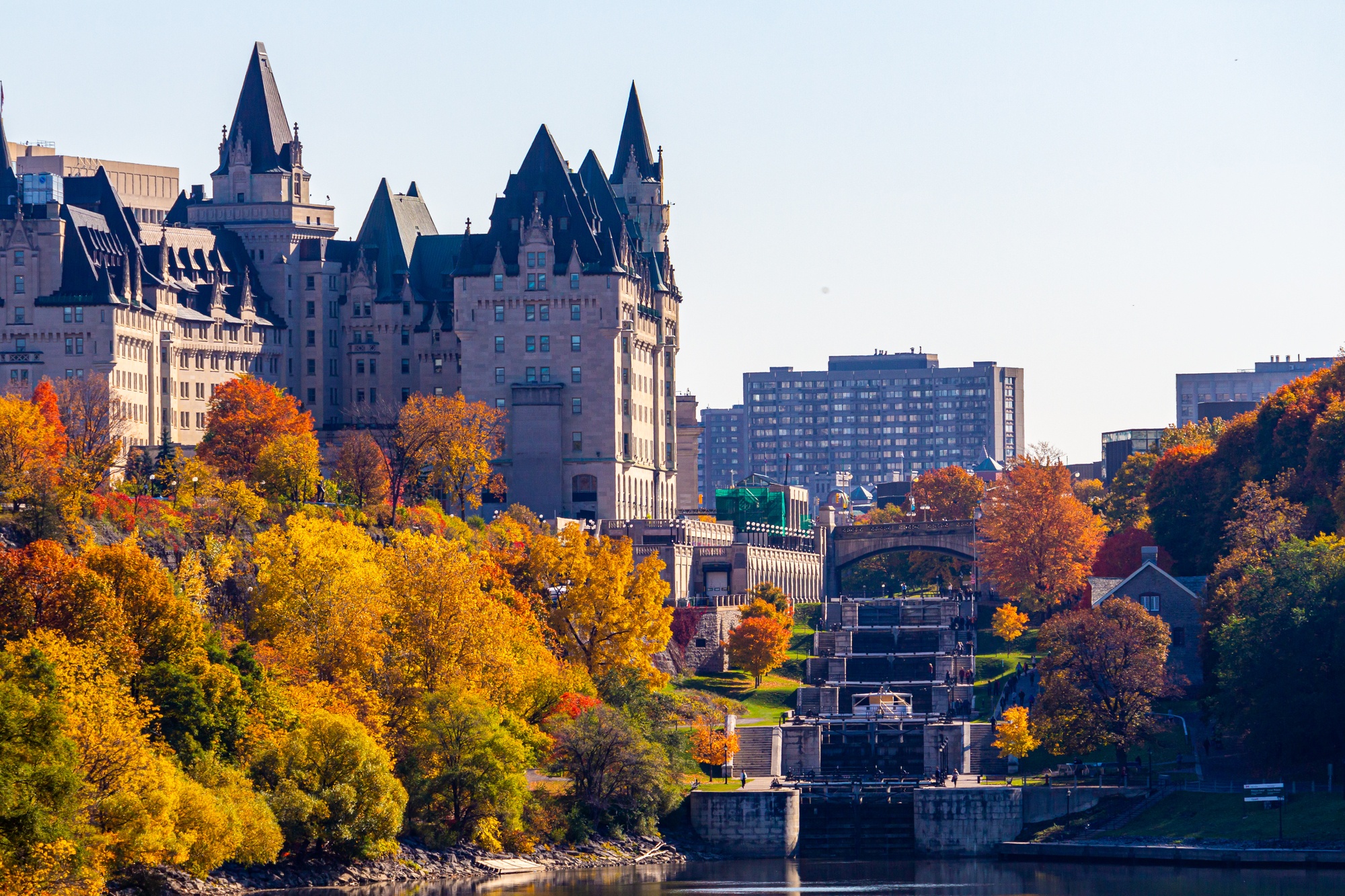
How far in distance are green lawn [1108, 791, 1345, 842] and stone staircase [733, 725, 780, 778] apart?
80.2 ft

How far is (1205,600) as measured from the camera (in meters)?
152

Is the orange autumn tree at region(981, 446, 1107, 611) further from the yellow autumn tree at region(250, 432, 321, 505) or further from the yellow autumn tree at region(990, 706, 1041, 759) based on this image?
the yellow autumn tree at region(250, 432, 321, 505)

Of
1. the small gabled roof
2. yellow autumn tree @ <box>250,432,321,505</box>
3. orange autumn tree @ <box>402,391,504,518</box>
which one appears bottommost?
the small gabled roof

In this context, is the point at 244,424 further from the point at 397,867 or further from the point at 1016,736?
the point at 397,867

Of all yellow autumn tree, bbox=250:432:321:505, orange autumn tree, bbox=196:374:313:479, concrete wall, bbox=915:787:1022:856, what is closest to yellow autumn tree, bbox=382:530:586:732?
concrete wall, bbox=915:787:1022:856

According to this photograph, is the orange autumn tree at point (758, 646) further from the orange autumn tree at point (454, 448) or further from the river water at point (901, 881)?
the river water at point (901, 881)

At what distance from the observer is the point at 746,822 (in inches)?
5236

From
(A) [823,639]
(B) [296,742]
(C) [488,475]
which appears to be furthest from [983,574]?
(B) [296,742]

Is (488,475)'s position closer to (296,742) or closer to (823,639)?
(823,639)

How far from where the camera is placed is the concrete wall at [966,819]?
→ 432 ft

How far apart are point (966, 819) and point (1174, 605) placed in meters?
27.9

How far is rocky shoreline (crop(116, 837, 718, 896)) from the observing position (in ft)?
334

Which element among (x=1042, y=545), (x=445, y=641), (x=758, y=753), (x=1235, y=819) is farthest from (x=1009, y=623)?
(x=445, y=641)

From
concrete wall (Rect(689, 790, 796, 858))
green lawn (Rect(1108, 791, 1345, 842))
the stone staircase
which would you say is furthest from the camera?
the stone staircase
